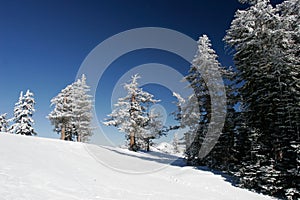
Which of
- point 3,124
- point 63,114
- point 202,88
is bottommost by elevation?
point 3,124

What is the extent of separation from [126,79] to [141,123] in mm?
6196

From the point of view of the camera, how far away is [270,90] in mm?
12219

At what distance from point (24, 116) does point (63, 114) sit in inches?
314

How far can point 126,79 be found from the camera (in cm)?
2845

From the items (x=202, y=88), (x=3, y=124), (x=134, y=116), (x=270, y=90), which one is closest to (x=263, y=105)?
(x=270, y=90)

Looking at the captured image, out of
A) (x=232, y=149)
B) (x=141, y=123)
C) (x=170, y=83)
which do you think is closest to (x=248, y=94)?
(x=232, y=149)

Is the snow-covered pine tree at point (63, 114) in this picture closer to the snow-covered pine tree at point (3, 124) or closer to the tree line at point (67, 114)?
the tree line at point (67, 114)

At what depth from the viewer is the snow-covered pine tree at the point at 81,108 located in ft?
102

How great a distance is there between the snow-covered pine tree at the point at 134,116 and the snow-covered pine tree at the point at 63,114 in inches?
329

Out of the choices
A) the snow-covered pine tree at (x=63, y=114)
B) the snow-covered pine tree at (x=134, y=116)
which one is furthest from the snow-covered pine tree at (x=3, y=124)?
the snow-covered pine tree at (x=134, y=116)

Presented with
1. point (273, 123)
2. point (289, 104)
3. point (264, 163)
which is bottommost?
point (264, 163)

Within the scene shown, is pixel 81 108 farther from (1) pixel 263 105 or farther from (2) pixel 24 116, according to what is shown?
(1) pixel 263 105

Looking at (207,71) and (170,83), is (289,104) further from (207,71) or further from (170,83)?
(170,83)

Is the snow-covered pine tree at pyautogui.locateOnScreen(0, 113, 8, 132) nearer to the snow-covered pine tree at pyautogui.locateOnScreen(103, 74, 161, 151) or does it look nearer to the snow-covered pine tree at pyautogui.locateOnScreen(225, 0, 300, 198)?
the snow-covered pine tree at pyautogui.locateOnScreen(103, 74, 161, 151)
